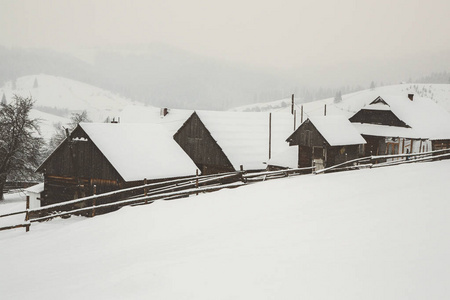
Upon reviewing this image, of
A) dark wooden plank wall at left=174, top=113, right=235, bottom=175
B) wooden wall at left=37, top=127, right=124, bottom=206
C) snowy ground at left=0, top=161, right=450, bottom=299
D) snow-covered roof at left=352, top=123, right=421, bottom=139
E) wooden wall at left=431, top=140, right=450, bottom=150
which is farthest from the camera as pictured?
wooden wall at left=431, top=140, right=450, bottom=150

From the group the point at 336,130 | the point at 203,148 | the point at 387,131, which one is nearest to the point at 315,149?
the point at 336,130

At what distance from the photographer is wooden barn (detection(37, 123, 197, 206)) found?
19219 millimetres

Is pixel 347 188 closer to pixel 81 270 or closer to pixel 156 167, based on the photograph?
pixel 81 270

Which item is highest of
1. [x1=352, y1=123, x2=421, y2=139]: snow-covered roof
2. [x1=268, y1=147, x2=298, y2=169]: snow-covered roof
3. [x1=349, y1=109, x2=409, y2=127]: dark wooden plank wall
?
[x1=349, y1=109, x2=409, y2=127]: dark wooden plank wall

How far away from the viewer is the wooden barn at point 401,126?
103 ft

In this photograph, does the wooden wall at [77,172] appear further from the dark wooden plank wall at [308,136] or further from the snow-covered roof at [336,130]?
the snow-covered roof at [336,130]

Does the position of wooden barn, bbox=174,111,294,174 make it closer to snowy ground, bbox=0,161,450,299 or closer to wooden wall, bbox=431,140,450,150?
wooden wall, bbox=431,140,450,150

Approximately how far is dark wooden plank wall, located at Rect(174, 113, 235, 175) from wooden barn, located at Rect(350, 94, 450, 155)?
15.1 metres

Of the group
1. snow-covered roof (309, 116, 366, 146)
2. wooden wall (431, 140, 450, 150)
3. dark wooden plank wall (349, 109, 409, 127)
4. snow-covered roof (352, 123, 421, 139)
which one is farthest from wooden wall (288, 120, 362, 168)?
wooden wall (431, 140, 450, 150)

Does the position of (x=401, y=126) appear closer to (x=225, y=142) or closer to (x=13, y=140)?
(x=225, y=142)

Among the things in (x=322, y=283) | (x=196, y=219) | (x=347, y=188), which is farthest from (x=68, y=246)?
(x=347, y=188)

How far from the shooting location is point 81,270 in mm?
7352

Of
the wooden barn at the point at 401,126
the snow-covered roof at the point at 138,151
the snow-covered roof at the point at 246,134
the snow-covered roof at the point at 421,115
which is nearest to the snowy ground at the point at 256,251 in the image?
the snow-covered roof at the point at 138,151

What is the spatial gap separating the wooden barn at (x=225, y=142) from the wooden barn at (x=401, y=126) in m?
8.96
